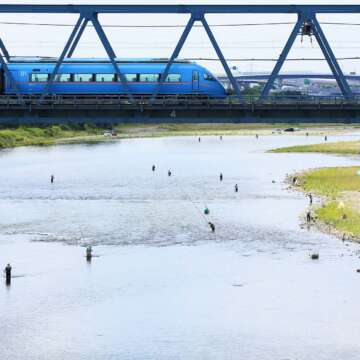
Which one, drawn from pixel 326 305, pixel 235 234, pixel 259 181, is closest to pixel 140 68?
pixel 235 234

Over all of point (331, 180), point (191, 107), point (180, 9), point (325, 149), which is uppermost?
point (180, 9)

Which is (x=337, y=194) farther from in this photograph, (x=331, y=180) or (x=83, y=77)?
(x=83, y=77)

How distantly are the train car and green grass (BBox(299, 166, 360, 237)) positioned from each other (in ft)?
56.9

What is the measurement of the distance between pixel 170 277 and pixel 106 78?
24010mm

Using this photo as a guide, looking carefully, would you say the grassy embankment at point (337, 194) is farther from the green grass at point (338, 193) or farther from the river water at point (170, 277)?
the river water at point (170, 277)

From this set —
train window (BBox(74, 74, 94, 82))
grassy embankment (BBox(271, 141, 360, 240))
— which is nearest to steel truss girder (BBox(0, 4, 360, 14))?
train window (BBox(74, 74, 94, 82))

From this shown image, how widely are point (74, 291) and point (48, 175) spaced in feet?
239

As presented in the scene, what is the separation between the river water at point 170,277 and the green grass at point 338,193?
2.86 metres

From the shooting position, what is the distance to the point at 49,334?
187 feet

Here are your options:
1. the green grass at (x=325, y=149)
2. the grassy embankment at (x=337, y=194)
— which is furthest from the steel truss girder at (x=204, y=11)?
the green grass at (x=325, y=149)

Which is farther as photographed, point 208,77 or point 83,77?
point 83,77

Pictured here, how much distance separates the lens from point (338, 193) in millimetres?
117062

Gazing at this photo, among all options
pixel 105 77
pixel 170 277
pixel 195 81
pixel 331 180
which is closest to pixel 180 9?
pixel 170 277

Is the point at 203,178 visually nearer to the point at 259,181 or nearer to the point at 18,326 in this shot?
the point at 259,181
